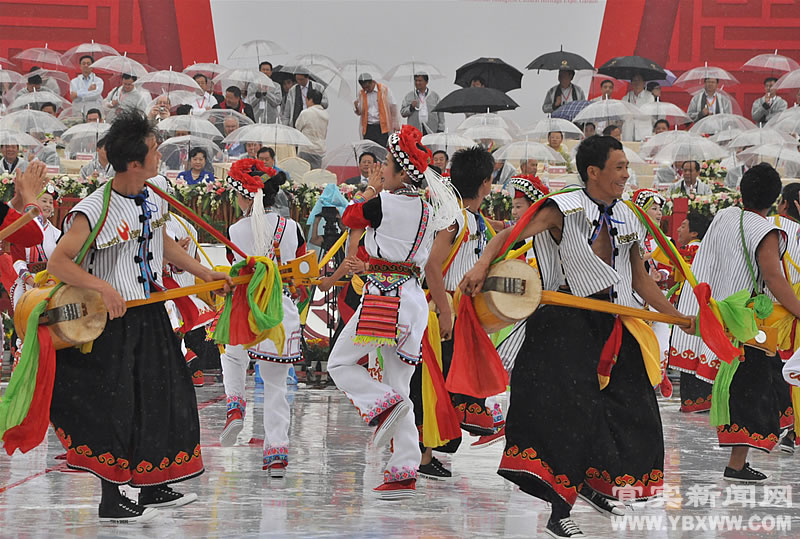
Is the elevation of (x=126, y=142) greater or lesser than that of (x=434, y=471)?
greater

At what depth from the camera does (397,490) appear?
5.96 metres

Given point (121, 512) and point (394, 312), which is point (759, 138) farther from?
point (121, 512)

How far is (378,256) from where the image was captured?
6039 mm

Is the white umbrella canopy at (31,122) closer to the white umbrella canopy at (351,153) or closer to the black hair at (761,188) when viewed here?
the white umbrella canopy at (351,153)

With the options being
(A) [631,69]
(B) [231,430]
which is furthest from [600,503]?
(A) [631,69]

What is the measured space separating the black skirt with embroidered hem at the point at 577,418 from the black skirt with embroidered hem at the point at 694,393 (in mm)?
3883

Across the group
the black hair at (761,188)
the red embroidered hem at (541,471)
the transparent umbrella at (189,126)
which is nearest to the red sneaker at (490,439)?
the black hair at (761,188)

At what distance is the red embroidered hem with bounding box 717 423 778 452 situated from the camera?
256 inches

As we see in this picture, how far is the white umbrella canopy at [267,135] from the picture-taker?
1446 centimetres

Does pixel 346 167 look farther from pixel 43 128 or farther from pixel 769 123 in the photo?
pixel 769 123

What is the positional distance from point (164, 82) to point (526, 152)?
18.8ft

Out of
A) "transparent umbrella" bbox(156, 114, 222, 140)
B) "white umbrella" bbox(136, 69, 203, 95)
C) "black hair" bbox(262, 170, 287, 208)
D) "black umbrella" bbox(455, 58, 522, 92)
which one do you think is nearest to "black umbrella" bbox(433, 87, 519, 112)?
"black umbrella" bbox(455, 58, 522, 92)

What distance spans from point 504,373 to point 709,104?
47.7ft

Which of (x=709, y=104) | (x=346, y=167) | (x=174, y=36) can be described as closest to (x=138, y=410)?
(x=346, y=167)
